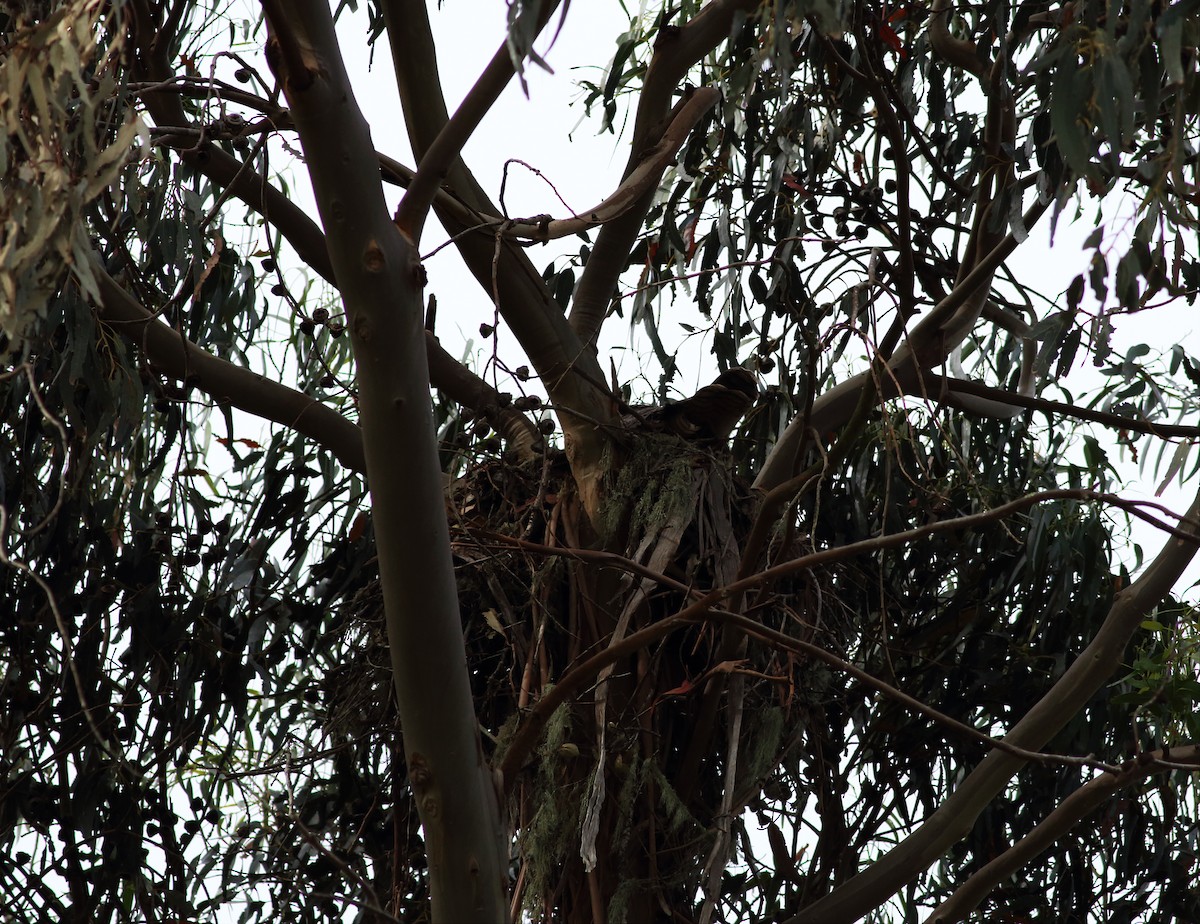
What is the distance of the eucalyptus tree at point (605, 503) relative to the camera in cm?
198

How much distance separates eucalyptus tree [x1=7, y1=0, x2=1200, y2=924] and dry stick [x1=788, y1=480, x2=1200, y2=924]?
0.01 metres

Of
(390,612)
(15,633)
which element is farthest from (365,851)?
(390,612)

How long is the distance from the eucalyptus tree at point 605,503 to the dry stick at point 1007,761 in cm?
1

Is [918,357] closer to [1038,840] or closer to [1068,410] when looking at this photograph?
[1068,410]

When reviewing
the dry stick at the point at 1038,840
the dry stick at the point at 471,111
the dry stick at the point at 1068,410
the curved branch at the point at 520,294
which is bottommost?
the dry stick at the point at 1038,840

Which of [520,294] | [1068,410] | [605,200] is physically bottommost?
[1068,410]

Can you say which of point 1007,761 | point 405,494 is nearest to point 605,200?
point 405,494

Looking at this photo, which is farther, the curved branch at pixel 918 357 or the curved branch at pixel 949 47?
the curved branch at pixel 949 47

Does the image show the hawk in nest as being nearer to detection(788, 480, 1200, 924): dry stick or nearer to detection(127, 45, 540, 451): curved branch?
detection(127, 45, 540, 451): curved branch

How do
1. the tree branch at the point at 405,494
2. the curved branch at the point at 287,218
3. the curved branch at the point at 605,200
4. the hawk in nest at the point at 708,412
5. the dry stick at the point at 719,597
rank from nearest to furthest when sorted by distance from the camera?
the dry stick at the point at 719,597
the tree branch at the point at 405,494
the curved branch at the point at 605,200
the curved branch at the point at 287,218
the hawk in nest at the point at 708,412

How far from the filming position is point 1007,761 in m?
2.69

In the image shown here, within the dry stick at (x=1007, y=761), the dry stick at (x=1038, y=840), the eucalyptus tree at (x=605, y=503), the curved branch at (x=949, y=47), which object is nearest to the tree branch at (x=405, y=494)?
the eucalyptus tree at (x=605, y=503)

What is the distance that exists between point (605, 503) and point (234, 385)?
0.79 metres

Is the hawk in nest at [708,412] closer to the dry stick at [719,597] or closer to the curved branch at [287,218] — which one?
the curved branch at [287,218]
